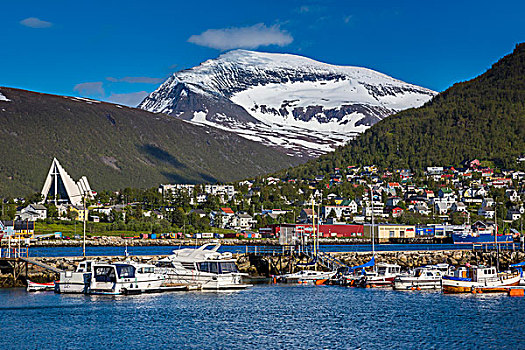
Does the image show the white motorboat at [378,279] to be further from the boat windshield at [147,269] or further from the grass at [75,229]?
the grass at [75,229]

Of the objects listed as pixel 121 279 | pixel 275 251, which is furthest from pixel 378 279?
pixel 275 251

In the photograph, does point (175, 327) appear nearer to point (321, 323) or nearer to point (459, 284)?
point (321, 323)

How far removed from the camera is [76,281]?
215 ft

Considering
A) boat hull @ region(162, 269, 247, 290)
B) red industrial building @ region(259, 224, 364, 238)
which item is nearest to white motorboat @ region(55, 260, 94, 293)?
boat hull @ region(162, 269, 247, 290)

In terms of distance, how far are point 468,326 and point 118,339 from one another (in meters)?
22.4

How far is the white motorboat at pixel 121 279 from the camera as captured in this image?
64.1 m

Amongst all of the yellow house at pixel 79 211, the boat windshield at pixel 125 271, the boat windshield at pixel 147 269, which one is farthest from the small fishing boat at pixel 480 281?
the yellow house at pixel 79 211

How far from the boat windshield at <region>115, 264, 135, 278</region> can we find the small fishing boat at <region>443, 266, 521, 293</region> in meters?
27.0

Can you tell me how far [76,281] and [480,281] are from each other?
34908 millimetres

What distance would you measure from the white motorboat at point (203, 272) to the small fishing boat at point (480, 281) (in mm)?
18316

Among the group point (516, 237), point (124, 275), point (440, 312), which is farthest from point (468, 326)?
point (516, 237)

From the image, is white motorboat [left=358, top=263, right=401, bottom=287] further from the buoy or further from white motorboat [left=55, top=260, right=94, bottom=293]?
white motorboat [left=55, top=260, right=94, bottom=293]

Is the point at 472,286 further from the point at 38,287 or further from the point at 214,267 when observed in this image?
the point at 38,287

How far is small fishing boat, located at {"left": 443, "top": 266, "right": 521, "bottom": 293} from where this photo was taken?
66.3 meters
